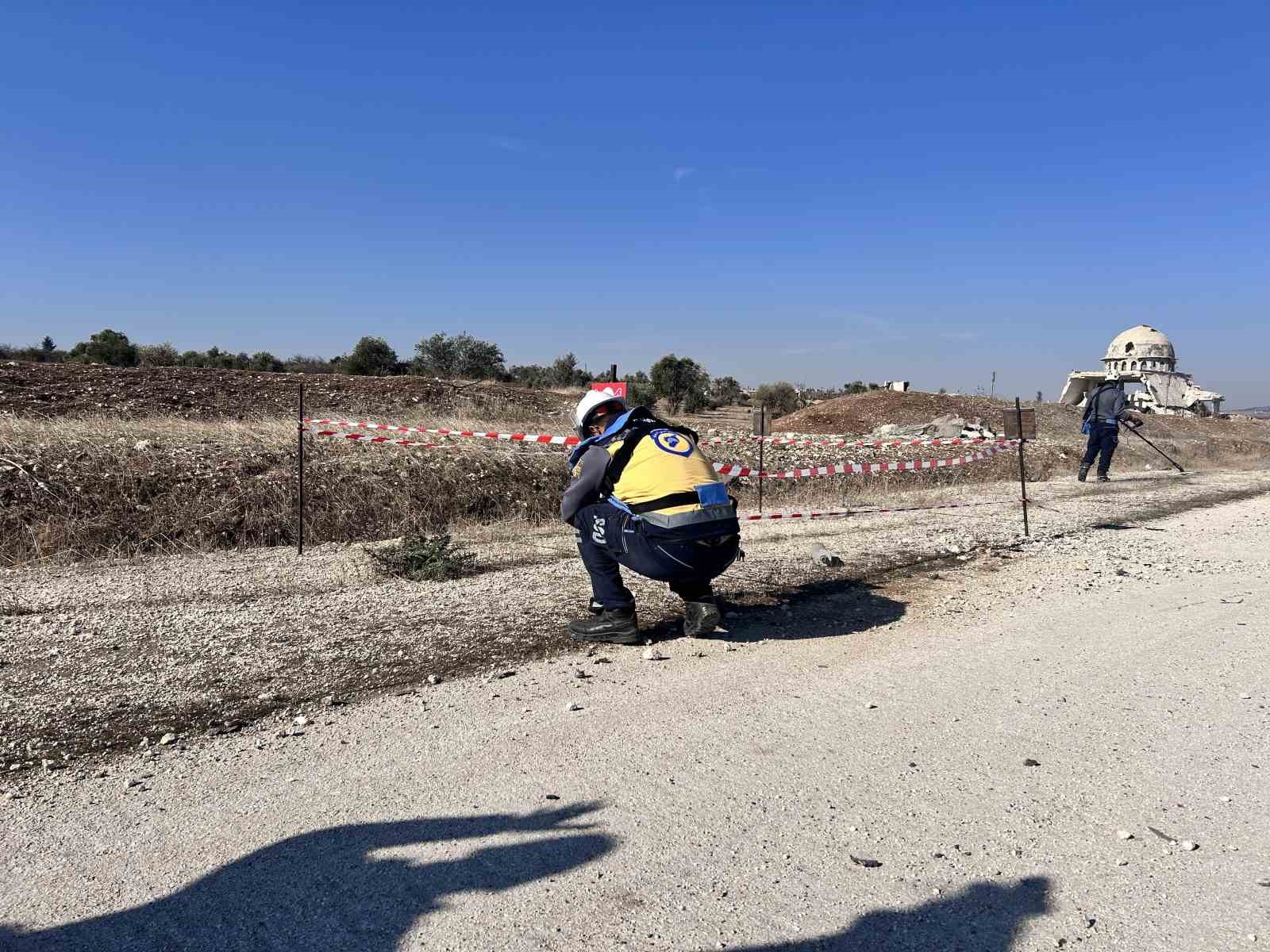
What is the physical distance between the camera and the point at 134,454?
10656mm

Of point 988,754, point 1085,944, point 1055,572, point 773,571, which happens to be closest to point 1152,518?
point 1055,572

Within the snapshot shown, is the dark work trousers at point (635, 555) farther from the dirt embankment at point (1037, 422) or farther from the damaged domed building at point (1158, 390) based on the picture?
the damaged domed building at point (1158, 390)

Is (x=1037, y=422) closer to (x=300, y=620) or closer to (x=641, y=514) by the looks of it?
(x=641, y=514)

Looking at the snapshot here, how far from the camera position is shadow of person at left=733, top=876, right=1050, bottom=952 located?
8.29 ft

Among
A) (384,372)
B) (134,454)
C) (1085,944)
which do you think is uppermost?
(384,372)

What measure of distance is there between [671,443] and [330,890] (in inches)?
131

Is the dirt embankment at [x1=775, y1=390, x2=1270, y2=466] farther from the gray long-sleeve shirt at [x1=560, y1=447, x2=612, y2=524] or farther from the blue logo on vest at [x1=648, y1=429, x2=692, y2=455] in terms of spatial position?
the gray long-sleeve shirt at [x1=560, y1=447, x2=612, y2=524]

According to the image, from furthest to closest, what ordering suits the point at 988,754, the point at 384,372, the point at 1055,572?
the point at 384,372 < the point at 1055,572 < the point at 988,754

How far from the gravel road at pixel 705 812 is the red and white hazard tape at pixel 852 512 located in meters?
5.64

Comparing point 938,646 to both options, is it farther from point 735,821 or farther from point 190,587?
point 190,587

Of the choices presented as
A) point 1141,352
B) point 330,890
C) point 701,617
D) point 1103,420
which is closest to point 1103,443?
point 1103,420

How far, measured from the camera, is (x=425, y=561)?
24.6 feet

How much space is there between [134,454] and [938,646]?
9.80 metres

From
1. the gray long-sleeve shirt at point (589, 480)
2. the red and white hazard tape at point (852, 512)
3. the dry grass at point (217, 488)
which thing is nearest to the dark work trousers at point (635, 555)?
the gray long-sleeve shirt at point (589, 480)
